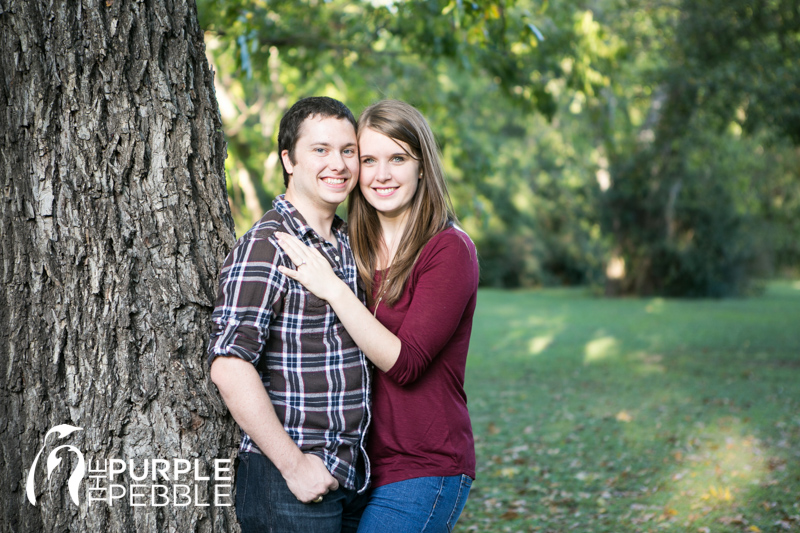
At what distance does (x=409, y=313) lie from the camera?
2406mm

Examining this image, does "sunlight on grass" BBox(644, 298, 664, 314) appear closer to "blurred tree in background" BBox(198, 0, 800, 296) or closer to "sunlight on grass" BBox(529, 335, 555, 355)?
"blurred tree in background" BBox(198, 0, 800, 296)

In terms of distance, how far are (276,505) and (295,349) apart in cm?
48

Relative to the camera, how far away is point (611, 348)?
14.4 metres

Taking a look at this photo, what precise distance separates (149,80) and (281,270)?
0.77 m

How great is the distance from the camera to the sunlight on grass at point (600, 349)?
13.3 metres

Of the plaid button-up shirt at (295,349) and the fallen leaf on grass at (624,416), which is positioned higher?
the plaid button-up shirt at (295,349)

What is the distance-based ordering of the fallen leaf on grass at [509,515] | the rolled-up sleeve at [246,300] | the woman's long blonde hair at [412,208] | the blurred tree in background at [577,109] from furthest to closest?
1. the blurred tree in background at [577,109]
2. the fallen leaf on grass at [509,515]
3. the woman's long blonde hair at [412,208]
4. the rolled-up sleeve at [246,300]

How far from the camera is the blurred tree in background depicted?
8266mm

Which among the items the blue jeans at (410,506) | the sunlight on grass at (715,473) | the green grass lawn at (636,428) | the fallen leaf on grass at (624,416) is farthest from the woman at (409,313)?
the fallen leaf on grass at (624,416)

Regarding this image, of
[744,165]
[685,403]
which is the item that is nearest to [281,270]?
[685,403]

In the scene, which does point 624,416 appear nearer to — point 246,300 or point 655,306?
point 246,300

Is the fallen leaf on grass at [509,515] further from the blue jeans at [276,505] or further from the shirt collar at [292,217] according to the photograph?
the shirt collar at [292,217]

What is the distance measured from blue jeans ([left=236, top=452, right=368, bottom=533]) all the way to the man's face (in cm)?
87

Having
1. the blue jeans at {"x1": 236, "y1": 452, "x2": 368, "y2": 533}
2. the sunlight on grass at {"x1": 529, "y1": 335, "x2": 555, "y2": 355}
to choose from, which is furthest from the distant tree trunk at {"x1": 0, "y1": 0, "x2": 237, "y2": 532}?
the sunlight on grass at {"x1": 529, "y1": 335, "x2": 555, "y2": 355}
